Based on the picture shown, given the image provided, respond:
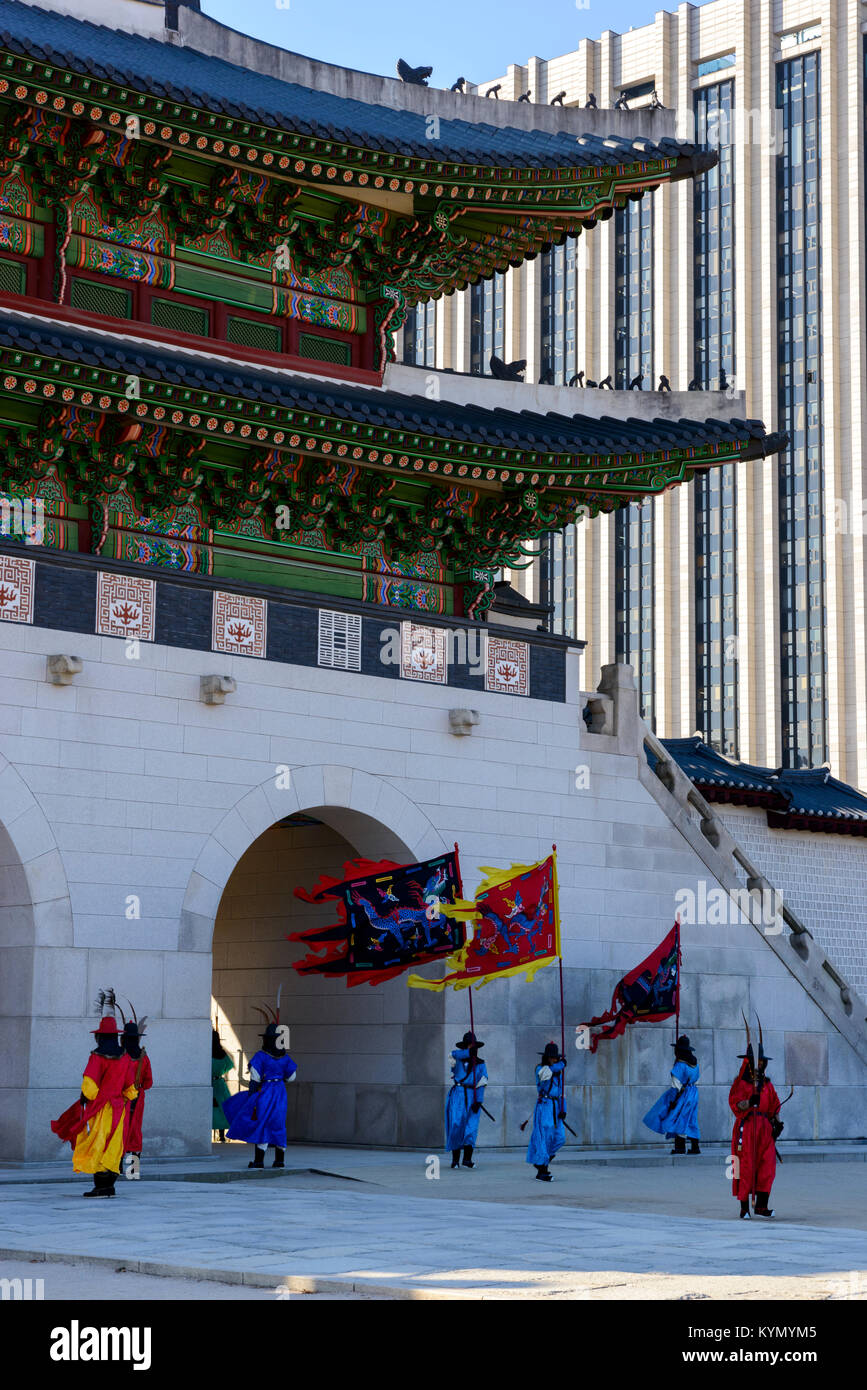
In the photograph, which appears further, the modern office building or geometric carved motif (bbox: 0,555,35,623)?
the modern office building

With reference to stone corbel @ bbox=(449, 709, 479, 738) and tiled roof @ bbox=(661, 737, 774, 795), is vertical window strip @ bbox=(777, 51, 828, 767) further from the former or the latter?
stone corbel @ bbox=(449, 709, 479, 738)

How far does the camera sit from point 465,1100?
18.9m

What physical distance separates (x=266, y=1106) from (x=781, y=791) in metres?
12.5

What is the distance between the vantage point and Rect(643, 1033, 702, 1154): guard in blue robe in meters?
21.0

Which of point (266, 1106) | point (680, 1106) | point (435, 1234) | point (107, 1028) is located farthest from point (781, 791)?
point (435, 1234)

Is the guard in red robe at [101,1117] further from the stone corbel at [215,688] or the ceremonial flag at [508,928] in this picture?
the ceremonial flag at [508,928]

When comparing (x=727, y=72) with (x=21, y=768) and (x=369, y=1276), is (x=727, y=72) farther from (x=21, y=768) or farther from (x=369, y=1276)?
(x=369, y=1276)

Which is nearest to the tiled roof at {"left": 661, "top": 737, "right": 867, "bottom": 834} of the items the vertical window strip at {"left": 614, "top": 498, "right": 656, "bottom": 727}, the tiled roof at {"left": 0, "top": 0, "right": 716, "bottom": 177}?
the tiled roof at {"left": 0, "top": 0, "right": 716, "bottom": 177}

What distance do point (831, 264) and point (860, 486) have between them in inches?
389

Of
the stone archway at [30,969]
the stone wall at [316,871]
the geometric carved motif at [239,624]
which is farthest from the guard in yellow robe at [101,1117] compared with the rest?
the geometric carved motif at [239,624]

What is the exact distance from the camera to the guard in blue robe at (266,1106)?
58.6 feet

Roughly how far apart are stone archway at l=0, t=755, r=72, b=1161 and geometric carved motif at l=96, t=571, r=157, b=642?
1.94 meters

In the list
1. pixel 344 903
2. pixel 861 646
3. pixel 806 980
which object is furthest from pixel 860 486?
pixel 344 903

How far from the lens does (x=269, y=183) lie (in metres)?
21.0
